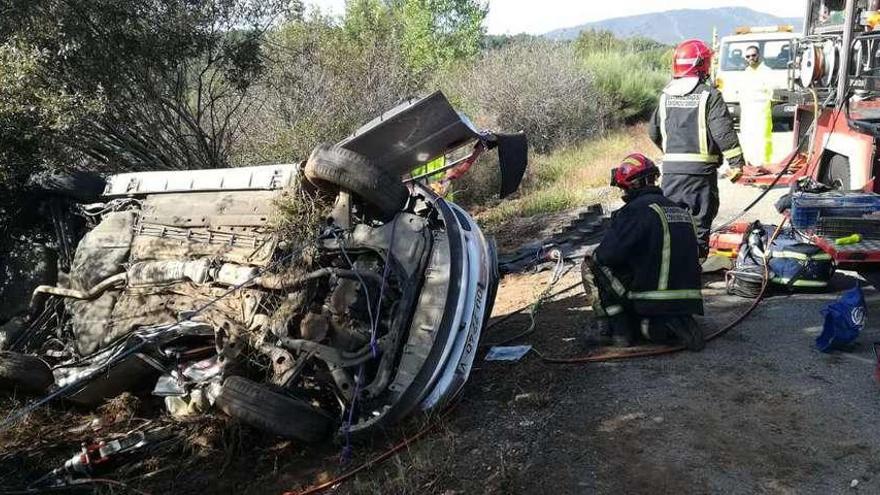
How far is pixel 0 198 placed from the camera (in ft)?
17.6

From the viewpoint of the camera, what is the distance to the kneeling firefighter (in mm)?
4555

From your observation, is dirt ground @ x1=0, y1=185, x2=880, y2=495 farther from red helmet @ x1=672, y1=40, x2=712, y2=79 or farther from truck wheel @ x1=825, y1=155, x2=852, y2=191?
truck wheel @ x1=825, y1=155, x2=852, y2=191

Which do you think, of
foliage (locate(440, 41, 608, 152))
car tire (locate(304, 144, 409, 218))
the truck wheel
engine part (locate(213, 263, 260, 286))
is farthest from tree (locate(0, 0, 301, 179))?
the truck wheel

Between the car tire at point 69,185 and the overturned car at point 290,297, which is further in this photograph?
the car tire at point 69,185

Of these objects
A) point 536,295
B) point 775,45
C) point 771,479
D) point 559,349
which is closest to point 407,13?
point 775,45

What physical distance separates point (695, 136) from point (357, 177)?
312cm

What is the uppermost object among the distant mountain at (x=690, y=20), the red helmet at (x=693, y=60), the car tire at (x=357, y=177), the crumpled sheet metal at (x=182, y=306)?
the distant mountain at (x=690, y=20)

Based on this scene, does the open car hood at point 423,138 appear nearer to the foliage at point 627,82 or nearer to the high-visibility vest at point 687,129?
the high-visibility vest at point 687,129

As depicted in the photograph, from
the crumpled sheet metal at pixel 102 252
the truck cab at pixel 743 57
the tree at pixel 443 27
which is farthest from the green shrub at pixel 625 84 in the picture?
the crumpled sheet metal at pixel 102 252

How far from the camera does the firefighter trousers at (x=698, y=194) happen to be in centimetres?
605

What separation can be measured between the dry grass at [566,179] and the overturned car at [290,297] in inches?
229

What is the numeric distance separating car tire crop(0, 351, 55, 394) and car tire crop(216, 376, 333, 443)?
143 centimetres

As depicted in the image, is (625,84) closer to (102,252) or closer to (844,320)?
(844,320)

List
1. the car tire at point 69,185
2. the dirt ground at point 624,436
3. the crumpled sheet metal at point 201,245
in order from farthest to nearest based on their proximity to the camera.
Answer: the car tire at point 69,185 → the crumpled sheet metal at point 201,245 → the dirt ground at point 624,436
